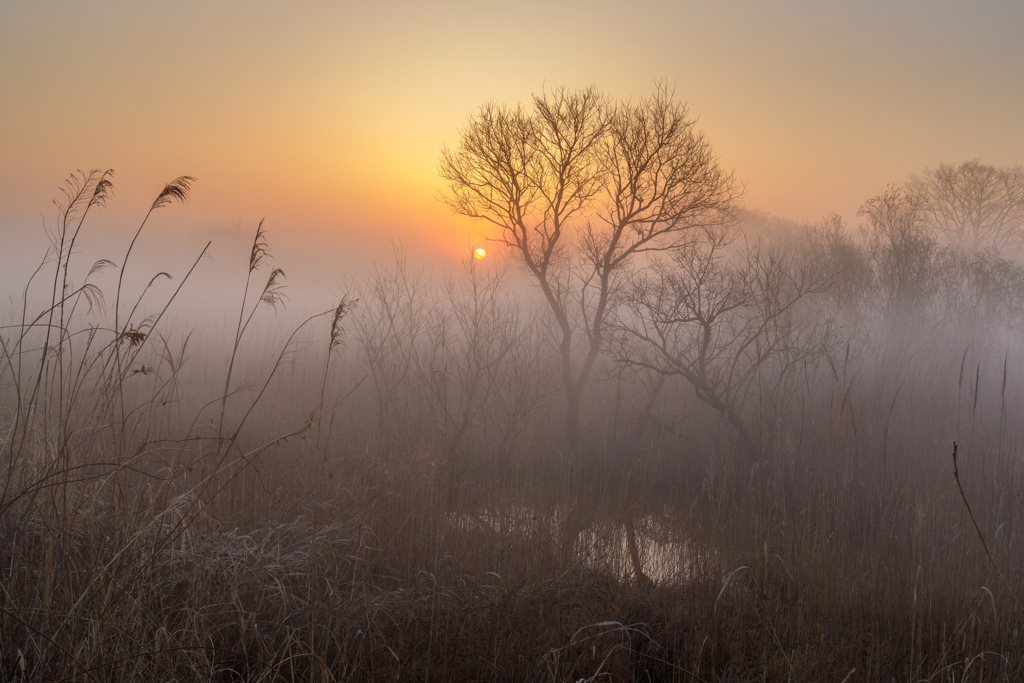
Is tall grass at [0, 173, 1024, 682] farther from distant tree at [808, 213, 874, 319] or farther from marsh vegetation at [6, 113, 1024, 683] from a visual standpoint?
distant tree at [808, 213, 874, 319]

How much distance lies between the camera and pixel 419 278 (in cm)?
867

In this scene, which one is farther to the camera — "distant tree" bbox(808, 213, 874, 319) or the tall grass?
"distant tree" bbox(808, 213, 874, 319)

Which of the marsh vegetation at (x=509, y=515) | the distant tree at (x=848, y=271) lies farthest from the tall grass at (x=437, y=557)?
the distant tree at (x=848, y=271)

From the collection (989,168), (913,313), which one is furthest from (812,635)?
(989,168)

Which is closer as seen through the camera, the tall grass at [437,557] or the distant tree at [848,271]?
the tall grass at [437,557]

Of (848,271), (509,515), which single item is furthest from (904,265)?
(509,515)

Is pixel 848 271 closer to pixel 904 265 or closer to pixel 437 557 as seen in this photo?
pixel 904 265

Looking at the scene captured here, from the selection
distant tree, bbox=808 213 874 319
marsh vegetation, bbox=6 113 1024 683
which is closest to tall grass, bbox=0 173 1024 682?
marsh vegetation, bbox=6 113 1024 683

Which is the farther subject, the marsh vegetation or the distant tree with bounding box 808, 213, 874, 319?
the distant tree with bounding box 808, 213, 874, 319

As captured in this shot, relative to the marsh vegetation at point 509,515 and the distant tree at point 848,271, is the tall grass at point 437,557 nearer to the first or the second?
the marsh vegetation at point 509,515

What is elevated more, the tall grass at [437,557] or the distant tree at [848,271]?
the distant tree at [848,271]

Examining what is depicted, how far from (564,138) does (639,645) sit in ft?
24.5

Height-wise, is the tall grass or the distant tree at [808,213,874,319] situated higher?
the distant tree at [808,213,874,319]

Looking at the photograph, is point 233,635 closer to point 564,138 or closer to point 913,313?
point 564,138
